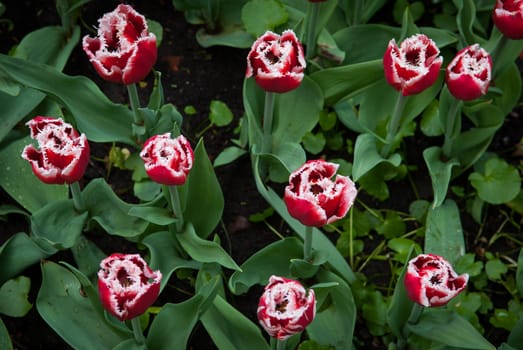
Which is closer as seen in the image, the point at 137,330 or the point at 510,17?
the point at 137,330

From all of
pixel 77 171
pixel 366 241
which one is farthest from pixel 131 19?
pixel 366 241

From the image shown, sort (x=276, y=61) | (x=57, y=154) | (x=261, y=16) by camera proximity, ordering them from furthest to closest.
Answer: (x=261, y=16)
(x=276, y=61)
(x=57, y=154)

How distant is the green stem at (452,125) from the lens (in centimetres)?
171

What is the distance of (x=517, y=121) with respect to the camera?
6.82ft

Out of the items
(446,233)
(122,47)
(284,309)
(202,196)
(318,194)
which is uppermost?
(122,47)

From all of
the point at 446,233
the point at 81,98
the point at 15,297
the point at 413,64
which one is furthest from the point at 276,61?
the point at 15,297

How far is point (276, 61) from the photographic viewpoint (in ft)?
4.89

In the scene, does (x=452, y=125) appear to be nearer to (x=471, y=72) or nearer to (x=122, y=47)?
(x=471, y=72)

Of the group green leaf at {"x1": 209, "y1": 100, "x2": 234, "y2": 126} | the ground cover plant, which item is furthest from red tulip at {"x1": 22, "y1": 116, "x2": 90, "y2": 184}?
green leaf at {"x1": 209, "y1": 100, "x2": 234, "y2": 126}

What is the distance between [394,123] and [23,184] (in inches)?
35.3

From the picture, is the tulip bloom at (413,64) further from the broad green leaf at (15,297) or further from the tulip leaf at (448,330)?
the broad green leaf at (15,297)

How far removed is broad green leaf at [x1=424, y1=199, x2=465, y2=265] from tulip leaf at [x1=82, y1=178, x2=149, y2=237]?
0.70m

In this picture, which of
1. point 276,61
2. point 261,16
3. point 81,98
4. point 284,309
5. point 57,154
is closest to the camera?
point 284,309

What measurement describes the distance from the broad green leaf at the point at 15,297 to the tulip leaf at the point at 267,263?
0.49 meters
